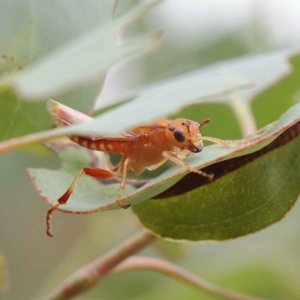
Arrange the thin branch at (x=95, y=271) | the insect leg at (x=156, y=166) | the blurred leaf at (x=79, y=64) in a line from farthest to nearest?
the insect leg at (x=156, y=166) → the thin branch at (x=95, y=271) → the blurred leaf at (x=79, y=64)

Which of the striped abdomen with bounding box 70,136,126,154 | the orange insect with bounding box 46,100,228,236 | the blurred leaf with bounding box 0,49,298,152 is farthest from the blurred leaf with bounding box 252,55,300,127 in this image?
the blurred leaf with bounding box 0,49,298,152

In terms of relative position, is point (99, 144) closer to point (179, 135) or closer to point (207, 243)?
point (179, 135)

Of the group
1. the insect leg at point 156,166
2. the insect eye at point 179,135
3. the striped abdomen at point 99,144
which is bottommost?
the insect leg at point 156,166

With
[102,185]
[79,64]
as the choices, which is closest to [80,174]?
[102,185]

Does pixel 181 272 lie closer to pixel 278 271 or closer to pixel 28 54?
pixel 28 54

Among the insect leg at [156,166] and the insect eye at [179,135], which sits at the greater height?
the insect eye at [179,135]

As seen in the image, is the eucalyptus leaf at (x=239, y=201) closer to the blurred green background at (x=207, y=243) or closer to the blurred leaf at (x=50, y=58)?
the blurred leaf at (x=50, y=58)

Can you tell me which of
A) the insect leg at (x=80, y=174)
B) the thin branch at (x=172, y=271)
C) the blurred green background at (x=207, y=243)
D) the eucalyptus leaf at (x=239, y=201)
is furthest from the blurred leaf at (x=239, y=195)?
the blurred green background at (x=207, y=243)
